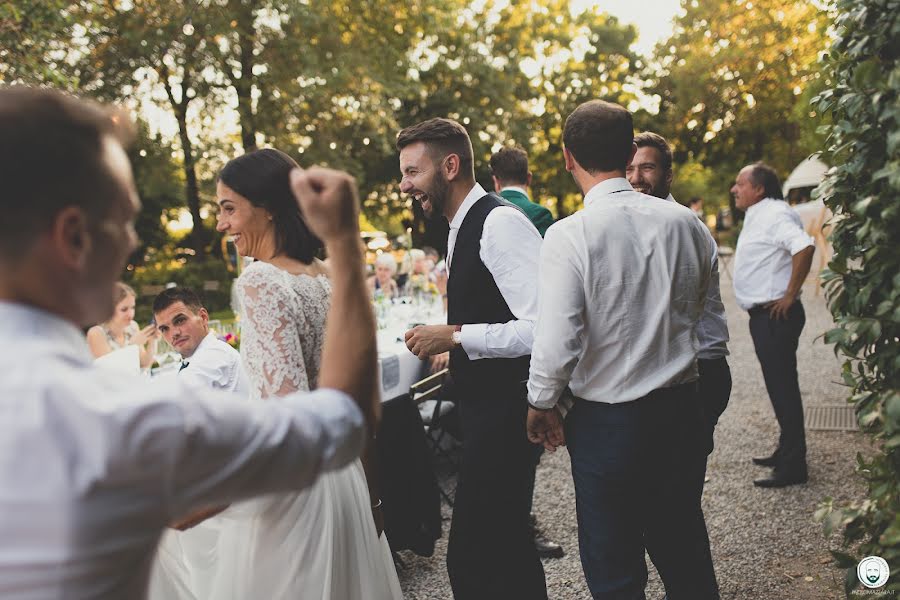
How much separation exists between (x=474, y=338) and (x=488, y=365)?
0.51 ft

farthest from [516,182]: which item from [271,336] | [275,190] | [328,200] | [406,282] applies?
[328,200]

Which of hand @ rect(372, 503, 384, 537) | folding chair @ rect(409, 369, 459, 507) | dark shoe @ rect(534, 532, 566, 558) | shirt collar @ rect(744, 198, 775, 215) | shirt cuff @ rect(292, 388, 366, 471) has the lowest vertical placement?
dark shoe @ rect(534, 532, 566, 558)

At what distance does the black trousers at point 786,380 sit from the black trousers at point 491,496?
113 inches

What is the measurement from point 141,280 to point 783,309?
19.9 m

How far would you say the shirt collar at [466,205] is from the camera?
10.3 ft

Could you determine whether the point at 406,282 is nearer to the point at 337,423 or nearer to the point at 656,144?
the point at 656,144

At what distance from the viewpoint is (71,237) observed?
0.95 metres

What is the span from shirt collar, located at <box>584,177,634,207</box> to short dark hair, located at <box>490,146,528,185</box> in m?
2.62

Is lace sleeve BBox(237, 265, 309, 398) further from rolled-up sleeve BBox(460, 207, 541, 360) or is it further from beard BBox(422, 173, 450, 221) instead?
beard BBox(422, 173, 450, 221)

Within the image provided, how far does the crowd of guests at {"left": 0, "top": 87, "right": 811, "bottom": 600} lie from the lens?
0.91m

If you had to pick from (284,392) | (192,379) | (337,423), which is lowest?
(192,379)

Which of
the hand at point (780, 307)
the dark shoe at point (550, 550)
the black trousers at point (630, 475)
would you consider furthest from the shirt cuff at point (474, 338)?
the hand at point (780, 307)

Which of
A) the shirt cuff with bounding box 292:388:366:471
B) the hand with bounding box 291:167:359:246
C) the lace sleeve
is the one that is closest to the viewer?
the shirt cuff with bounding box 292:388:366:471

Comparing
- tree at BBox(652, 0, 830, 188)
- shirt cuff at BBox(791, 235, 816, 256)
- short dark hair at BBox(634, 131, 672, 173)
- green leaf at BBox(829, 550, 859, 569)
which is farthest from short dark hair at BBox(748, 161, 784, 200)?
tree at BBox(652, 0, 830, 188)
